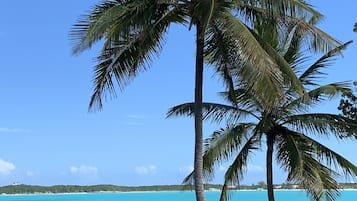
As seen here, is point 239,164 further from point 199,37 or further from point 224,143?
point 199,37

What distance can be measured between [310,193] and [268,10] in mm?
4199

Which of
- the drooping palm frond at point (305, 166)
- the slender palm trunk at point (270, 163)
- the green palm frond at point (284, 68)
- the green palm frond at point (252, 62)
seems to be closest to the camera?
the green palm frond at point (252, 62)

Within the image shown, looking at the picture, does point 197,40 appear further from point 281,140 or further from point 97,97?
point 281,140

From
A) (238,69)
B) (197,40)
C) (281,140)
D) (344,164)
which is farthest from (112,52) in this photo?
(344,164)

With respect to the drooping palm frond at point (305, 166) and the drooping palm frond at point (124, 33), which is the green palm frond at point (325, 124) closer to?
the drooping palm frond at point (305, 166)

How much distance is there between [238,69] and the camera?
970 cm

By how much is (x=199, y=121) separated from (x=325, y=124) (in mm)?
3946

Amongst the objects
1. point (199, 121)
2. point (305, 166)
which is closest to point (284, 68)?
point (199, 121)

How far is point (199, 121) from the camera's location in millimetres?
9828

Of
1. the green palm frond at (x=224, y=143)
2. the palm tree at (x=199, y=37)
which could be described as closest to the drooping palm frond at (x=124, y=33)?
the palm tree at (x=199, y=37)

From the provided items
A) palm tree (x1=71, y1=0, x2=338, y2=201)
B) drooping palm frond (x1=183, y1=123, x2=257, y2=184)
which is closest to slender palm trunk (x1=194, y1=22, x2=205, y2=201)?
palm tree (x1=71, y1=0, x2=338, y2=201)

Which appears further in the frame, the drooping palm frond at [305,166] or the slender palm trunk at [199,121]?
the drooping palm frond at [305,166]

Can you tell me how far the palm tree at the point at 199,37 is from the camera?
898 cm

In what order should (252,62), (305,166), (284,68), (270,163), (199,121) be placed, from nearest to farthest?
(252,62) < (284,68) < (199,121) < (305,166) < (270,163)
